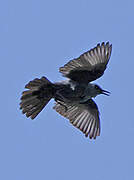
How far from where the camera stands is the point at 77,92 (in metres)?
12.8

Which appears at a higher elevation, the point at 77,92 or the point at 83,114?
the point at 83,114

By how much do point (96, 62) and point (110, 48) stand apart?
530mm

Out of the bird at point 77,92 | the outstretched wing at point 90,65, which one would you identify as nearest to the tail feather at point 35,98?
the bird at point 77,92

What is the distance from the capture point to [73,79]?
13.2 m

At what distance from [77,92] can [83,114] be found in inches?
67.9

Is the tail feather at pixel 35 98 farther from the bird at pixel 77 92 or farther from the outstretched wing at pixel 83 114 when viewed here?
the outstretched wing at pixel 83 114

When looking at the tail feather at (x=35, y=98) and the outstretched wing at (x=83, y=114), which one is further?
the outstretched wing at (x=83, y=114)

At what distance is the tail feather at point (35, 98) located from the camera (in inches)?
484

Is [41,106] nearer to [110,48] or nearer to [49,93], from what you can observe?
[49,93]

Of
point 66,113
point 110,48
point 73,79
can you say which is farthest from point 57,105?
point 110,48

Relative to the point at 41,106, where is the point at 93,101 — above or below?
above

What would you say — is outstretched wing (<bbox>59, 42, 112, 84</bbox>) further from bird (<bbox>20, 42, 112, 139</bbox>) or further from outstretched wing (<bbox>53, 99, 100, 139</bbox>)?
outstretched wing (<bbox>53, 99, 100, 139</bbox>)

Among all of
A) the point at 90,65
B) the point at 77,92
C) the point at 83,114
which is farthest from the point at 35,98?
the point at 83,114

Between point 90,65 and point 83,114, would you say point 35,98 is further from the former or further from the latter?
point 83,114
